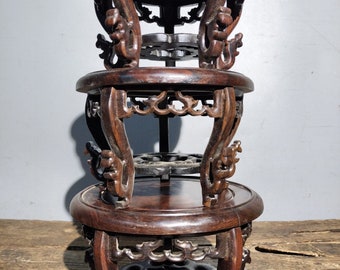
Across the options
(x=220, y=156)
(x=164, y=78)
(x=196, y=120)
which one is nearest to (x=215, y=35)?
(x=164, y=78)

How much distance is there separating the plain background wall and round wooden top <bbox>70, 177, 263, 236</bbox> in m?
0.69

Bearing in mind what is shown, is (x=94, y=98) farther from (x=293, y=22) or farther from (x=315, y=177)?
(x=315, y=177)

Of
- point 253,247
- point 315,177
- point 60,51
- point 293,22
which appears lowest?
point 253,247

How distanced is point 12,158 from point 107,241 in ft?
3.26

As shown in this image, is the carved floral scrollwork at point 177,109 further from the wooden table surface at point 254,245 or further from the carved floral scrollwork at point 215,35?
the wooden table surface at point 254,245

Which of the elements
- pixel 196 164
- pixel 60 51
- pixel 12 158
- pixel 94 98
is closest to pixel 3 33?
pixel 60 51

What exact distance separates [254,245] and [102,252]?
0.79 metres

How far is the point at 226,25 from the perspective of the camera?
0.84 m

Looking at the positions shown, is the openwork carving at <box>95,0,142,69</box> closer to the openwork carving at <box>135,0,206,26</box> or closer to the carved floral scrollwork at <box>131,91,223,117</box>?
the carved floral scrollwork at <box>131,91,223,117</box>

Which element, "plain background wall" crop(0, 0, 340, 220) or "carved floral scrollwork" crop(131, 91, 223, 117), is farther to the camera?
"plain background wall" crop(0, 0, 340, 220)

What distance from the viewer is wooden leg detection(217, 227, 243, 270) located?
2.89 feet

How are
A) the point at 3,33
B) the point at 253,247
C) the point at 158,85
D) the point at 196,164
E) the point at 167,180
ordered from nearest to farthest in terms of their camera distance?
the point at 158,85, the point at 196,164, the point at 167,180, the point at 253,247, the point at 3,33

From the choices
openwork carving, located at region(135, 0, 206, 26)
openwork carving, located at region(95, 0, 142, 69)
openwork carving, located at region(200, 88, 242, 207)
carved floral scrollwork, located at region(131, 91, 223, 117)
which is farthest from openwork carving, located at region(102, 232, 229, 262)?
openwork carving, located at region(135, 0, 206, 26)

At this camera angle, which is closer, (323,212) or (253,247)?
(253,247)
